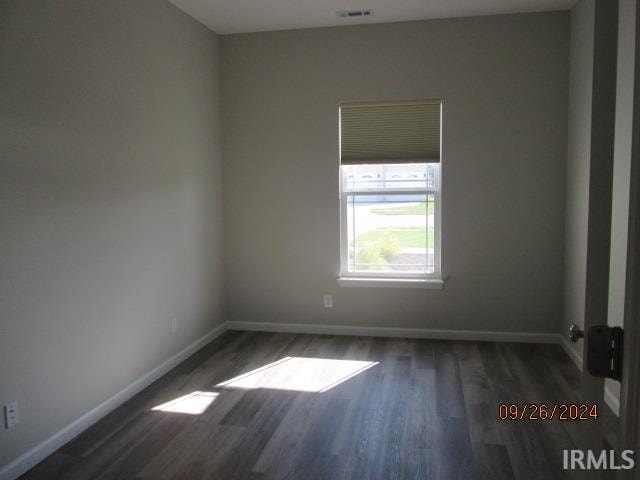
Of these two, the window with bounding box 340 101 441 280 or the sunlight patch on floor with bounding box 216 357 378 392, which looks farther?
the window with bounding box 340 101 441 280

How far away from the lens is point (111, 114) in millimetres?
3219

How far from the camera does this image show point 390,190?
4.75 m

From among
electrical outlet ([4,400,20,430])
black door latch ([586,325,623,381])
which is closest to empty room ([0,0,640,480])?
electrical outlet ([4,400,20,430])

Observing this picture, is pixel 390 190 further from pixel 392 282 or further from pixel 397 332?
pixel 397 332

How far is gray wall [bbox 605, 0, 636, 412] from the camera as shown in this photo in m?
2.80

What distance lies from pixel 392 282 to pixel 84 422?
110 inches

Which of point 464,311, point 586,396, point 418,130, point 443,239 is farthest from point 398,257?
point 586,396

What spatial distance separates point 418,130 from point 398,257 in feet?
3.93

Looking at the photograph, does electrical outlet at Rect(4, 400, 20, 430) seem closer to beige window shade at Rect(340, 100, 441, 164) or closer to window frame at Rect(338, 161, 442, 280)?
window frame at Rect(338, 161, 442, 280)

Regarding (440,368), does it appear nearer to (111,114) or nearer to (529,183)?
(529,183)

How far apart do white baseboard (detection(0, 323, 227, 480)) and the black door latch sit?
2.66m

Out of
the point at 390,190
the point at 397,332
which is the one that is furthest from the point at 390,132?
the point at 397,332
